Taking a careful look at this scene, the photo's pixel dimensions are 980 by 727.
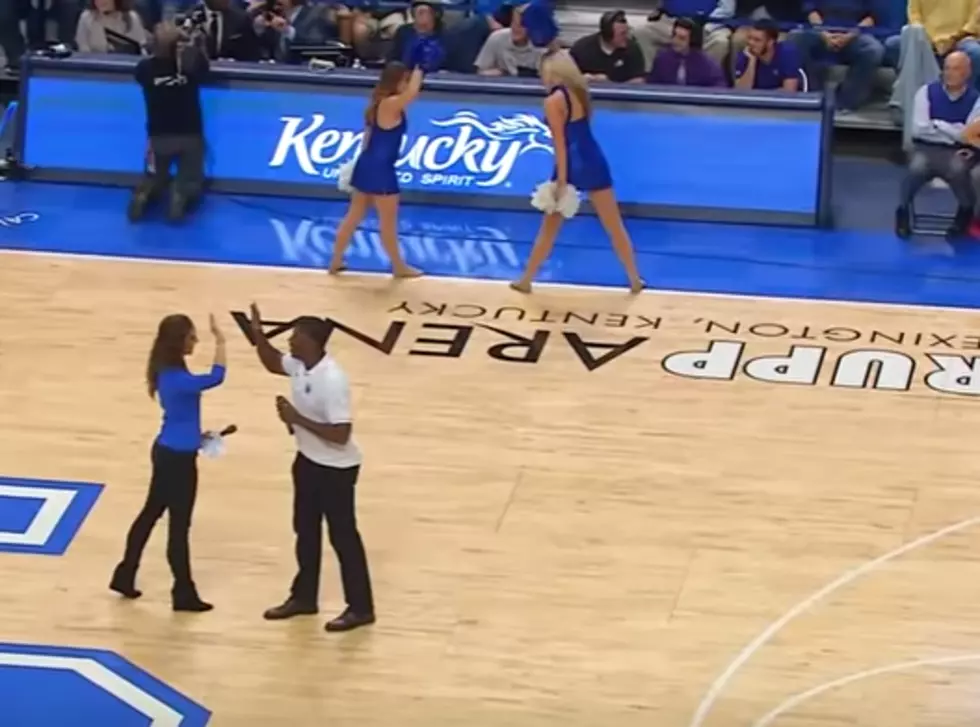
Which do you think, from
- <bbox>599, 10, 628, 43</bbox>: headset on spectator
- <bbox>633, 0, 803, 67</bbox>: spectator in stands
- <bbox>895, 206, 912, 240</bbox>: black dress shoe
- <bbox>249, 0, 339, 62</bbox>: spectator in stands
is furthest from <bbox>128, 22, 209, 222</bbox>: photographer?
<bbox>895, 206, 912, 240</bbox>: black dress shoe

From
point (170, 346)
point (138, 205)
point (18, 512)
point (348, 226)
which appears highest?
point (170, 346)

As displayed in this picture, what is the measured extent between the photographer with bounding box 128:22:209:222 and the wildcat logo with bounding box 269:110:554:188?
2.56 ft

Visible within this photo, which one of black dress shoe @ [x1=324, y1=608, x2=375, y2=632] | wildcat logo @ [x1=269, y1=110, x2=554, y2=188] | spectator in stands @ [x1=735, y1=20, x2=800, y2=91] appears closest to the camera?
black dress shoe @ [x1=324, y1=608, x2=375, y2=632]

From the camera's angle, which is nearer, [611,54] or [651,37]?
[611,54]

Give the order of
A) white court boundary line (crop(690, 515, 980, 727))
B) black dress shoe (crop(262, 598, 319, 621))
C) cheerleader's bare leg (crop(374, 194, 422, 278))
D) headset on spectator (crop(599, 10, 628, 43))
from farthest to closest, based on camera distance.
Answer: headset on spectator (crop(599, 10, 628, 43))
cheerleader's bare leg (crop(374, 194, 422, 278))
black dress shoe (crop(262, 598, 319, 621))
white court boundary line (crop(690, 515, 980, 727))

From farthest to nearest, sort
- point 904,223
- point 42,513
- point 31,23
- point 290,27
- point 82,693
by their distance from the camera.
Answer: point 31,23, point 290,27, point 904,223, point 42,513, point 82,693

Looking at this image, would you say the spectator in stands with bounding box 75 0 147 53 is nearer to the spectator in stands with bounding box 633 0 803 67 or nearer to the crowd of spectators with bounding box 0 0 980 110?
the crowd of spectators with bounding box 0 0 980 110

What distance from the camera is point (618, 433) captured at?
11.7 meters

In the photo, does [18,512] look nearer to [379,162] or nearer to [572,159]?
[379,162]

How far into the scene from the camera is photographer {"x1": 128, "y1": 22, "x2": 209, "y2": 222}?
1543cm

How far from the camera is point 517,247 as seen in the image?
15078 mm

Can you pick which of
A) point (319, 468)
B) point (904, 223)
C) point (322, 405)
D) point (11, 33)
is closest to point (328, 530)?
point (319, 468)

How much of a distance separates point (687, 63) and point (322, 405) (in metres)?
8.34

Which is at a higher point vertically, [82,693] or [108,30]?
[108,30]
